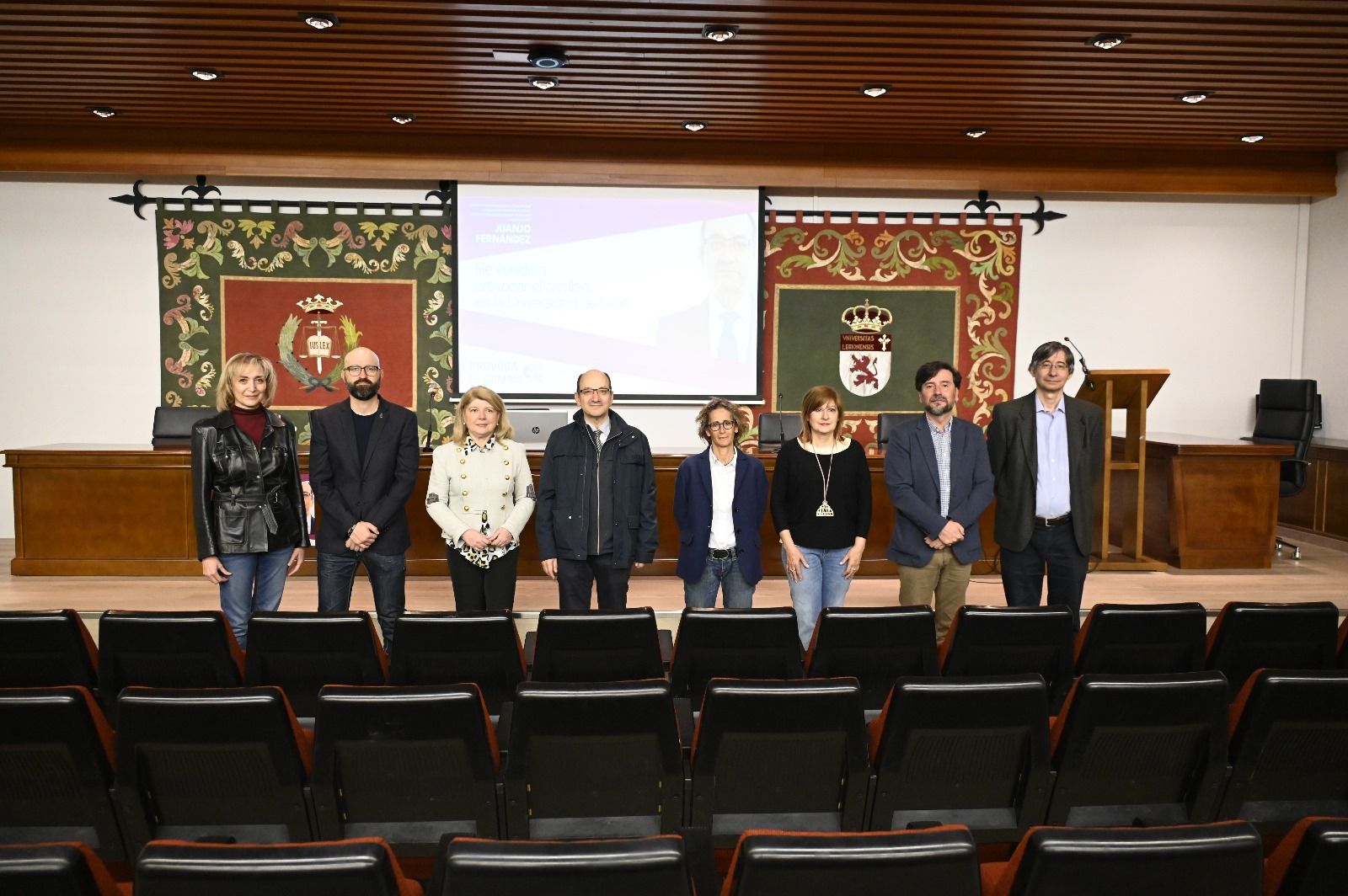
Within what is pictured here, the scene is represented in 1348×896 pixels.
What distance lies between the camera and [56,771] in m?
1.94

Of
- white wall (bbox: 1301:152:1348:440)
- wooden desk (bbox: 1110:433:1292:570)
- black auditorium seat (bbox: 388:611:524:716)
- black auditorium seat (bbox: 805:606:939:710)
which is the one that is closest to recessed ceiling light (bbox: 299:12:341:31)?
black auditorium seat (bbox: 388:611:524:716)

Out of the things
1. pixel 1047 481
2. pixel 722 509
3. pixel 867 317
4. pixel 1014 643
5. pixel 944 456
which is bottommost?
pixel 1014 643

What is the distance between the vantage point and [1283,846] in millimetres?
1478

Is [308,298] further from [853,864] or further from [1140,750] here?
[853,864]

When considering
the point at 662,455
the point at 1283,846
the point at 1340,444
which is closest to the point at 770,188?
the point at 662,455

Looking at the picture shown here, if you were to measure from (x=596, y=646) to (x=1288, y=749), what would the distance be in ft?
5.57

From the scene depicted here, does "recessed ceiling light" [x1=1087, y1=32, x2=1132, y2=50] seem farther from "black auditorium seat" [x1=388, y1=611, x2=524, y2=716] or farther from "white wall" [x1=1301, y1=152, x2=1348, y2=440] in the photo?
"white wall" [x1=1301, y1=152, x2=1348, y2=440]

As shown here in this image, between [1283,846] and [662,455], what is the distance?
4352 millimetres

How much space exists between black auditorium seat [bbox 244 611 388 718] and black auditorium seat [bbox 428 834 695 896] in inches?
55.8

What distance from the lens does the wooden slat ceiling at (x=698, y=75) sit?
4.38 metres

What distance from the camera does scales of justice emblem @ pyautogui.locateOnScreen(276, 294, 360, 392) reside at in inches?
289

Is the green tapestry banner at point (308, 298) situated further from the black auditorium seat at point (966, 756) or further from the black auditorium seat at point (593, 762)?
the black auditorium seat at point (966, 756)

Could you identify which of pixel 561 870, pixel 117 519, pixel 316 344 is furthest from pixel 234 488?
pixel 316 344

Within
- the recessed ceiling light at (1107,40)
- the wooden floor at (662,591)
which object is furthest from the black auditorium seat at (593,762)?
the recessed ceiling light at (1107,40)
